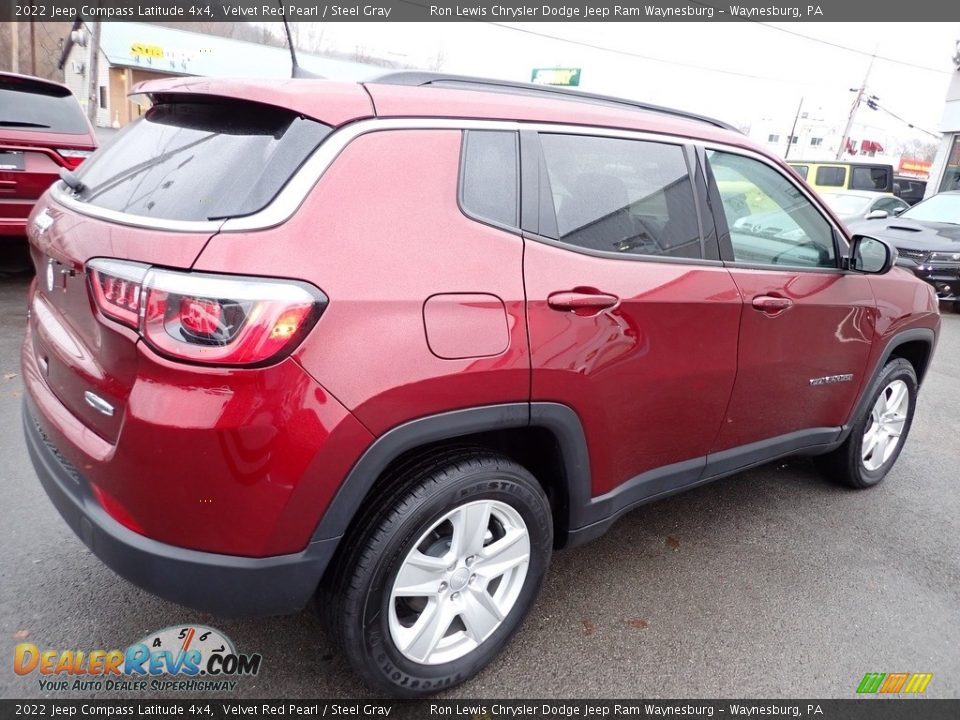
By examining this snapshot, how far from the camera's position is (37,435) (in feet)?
6.98

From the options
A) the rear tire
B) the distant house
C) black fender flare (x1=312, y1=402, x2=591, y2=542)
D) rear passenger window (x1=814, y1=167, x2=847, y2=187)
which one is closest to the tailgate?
black fender flare (x1=312, y1=402, x2=591, y2=542)

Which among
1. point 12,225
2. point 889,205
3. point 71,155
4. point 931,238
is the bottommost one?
point 12,225

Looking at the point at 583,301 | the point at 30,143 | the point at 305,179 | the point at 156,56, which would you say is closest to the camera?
the point at 305,179

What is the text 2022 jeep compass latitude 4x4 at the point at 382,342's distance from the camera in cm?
163

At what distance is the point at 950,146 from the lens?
64.1ft

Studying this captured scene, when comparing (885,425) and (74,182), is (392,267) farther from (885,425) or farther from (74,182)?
(885,425)

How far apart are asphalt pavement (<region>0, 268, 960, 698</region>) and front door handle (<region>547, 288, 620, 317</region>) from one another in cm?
121

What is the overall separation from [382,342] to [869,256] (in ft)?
8.30

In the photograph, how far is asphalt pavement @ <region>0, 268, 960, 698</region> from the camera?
7.56 feet

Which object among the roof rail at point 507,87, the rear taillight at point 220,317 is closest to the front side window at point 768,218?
the roof rail at point 507,87

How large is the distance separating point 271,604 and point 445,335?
2.75 feet

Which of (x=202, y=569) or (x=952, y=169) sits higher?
(x=952, y=169)

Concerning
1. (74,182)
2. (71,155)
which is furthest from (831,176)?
(74,182)

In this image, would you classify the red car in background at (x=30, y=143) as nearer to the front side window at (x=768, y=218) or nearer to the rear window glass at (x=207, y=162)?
the rear window glass at (x=207, y=162)
